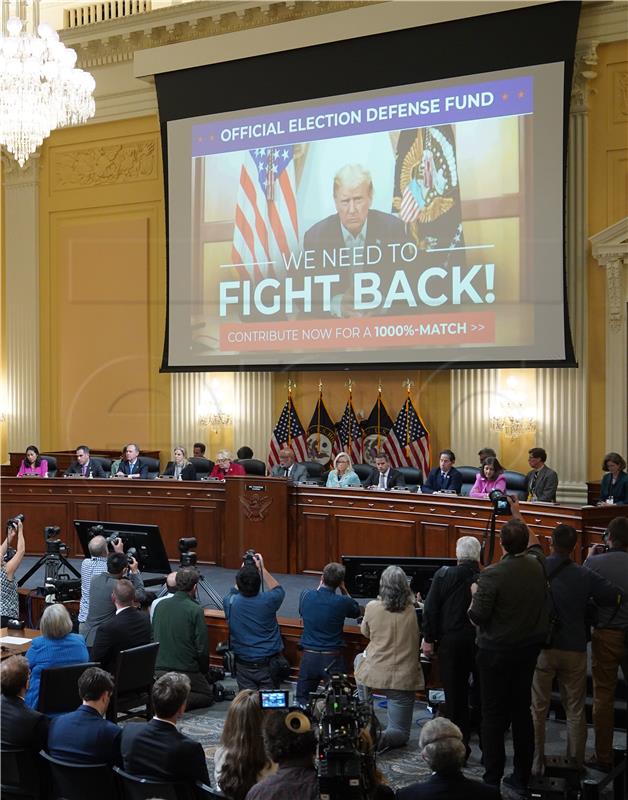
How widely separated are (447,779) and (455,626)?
2.08m

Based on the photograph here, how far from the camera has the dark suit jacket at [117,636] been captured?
590cm

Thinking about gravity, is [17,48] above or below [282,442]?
above

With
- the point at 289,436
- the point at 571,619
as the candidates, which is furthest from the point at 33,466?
the point at 571,619

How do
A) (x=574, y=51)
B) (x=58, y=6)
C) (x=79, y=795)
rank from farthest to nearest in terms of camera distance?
(x=58, y=6) < (x=574, y=51) < (x=79, y=795)

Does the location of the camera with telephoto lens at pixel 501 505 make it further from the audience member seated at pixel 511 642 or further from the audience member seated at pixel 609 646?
A: the audience member seated at pixel 511 642

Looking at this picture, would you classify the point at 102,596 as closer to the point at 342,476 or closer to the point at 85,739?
the point at 85,739

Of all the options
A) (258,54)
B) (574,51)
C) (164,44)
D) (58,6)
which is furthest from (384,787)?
(58,6)

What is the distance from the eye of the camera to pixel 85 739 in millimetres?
4238

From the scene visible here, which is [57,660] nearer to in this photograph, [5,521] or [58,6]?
[5,521]

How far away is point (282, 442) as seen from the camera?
13297mm

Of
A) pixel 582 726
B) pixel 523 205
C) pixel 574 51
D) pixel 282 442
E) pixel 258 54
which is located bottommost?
pixel 582 726

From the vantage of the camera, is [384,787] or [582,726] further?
[582,726]

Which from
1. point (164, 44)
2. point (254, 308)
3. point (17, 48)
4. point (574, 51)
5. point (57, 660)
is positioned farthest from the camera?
point (164, 44)

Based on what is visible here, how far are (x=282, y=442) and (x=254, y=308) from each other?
1.80m
